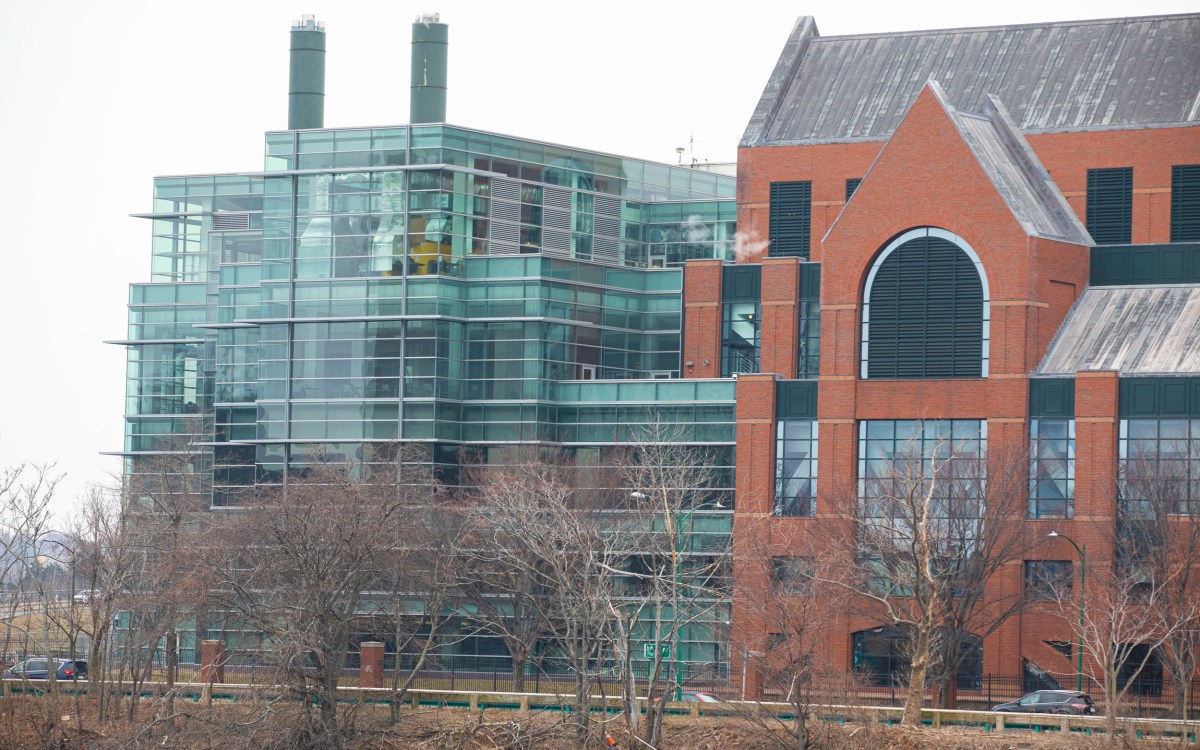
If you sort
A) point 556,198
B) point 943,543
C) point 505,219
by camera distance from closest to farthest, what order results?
point 943,543
point 505,219
point 556,198

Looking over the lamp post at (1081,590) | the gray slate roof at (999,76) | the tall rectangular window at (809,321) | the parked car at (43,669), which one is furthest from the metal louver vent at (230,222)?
the lamp post at (1081,590)

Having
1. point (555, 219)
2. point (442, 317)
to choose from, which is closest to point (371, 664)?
point (442, 317)

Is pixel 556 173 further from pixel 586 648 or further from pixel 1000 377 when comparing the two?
pixel 586 648

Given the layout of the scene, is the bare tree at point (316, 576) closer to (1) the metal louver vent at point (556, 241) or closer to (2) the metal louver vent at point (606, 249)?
(1) the metal louver vent at point (556, 241)

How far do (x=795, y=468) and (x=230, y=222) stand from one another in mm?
38781

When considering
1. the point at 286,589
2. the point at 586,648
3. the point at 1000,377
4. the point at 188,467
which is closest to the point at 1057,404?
the point at 1000,377

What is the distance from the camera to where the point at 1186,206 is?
7888 centimetres

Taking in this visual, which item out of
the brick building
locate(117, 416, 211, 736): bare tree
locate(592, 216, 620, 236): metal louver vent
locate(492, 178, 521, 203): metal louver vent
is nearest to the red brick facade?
the brick building

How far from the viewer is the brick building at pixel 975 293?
231 ft

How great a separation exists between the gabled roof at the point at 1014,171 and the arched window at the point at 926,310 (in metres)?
2.60

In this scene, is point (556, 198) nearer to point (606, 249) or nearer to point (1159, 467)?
point (606, 249)

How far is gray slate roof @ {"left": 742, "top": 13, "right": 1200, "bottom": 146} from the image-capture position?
263 feet

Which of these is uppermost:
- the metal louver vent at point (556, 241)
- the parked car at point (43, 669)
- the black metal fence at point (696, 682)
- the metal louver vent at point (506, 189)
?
the metal louver vent at point (506, 189)

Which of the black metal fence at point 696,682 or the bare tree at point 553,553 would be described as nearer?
the bare tree at point 553,553
